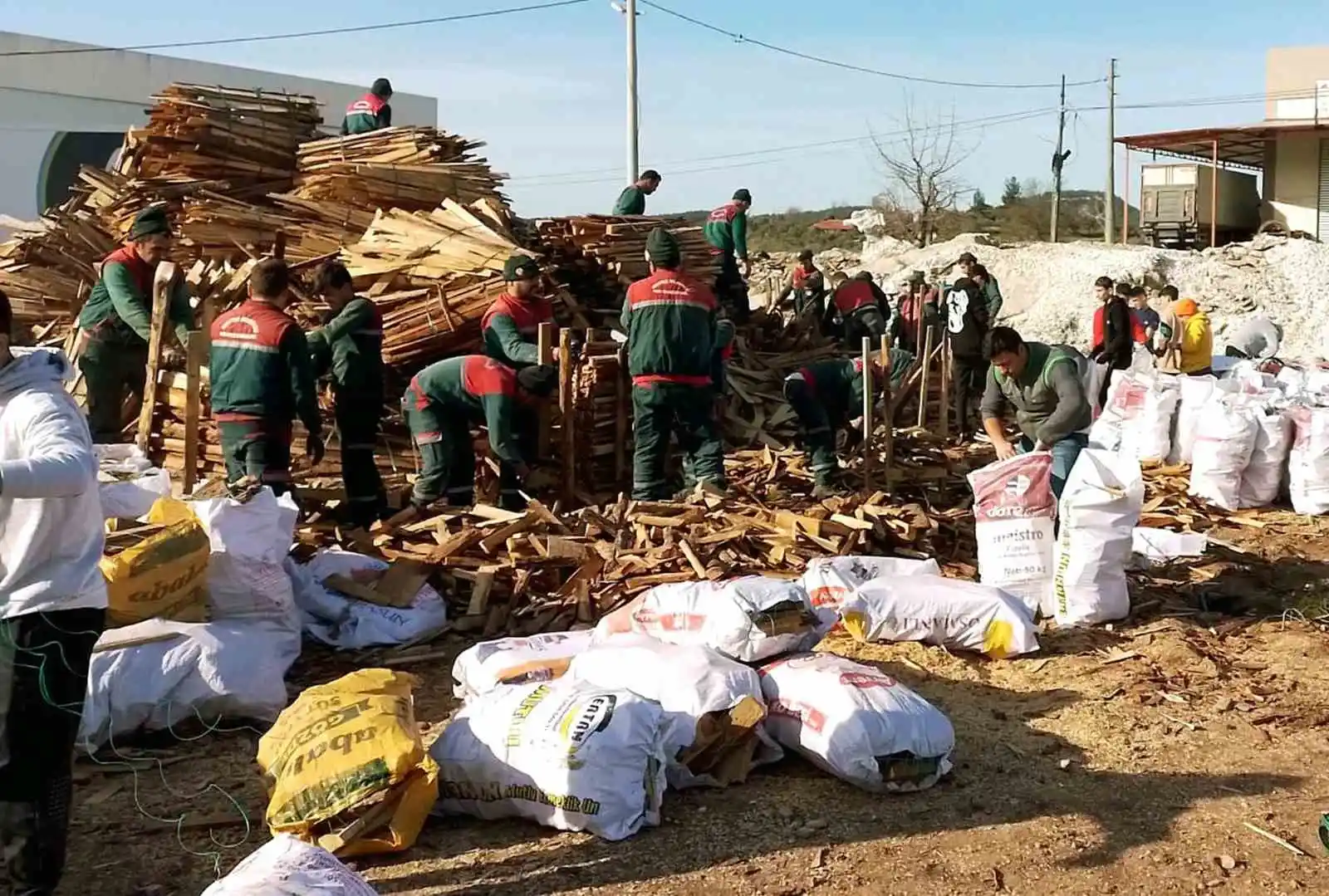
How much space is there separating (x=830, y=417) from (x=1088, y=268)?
17.5 metres

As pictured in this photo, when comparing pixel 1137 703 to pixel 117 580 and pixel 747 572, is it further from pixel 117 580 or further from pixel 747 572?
pixel 117 580

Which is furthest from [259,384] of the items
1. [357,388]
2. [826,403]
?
[826,403]

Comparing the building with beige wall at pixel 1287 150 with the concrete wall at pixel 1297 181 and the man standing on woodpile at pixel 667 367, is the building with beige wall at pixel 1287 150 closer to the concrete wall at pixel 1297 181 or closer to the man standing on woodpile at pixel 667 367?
the concrete wall at pixel 1297 181

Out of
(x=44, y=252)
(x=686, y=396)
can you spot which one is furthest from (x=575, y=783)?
(x=44, y=252)

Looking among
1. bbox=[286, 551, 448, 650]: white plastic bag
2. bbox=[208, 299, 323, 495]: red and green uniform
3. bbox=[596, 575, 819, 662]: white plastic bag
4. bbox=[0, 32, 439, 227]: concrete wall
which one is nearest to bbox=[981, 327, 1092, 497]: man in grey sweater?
bbox=[596, 575, 819, 662]: white plastic bag

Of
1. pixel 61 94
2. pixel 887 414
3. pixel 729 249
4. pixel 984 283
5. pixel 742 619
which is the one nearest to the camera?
pixel 742 619

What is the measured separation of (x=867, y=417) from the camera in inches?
377

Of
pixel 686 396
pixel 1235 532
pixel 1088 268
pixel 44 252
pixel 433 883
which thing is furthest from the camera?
pixel 1088 268

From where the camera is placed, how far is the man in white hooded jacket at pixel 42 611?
11.6ft

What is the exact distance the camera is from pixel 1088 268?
25531 millimetres

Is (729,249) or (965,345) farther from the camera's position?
(729,249)

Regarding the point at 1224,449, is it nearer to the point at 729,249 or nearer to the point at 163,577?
the point at 729,249

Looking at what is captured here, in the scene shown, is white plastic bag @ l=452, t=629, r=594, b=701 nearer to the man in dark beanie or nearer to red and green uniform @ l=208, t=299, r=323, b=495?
red and green uniform @ l=208, t=299, r=323, b=495

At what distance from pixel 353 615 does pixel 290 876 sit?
3.46m
